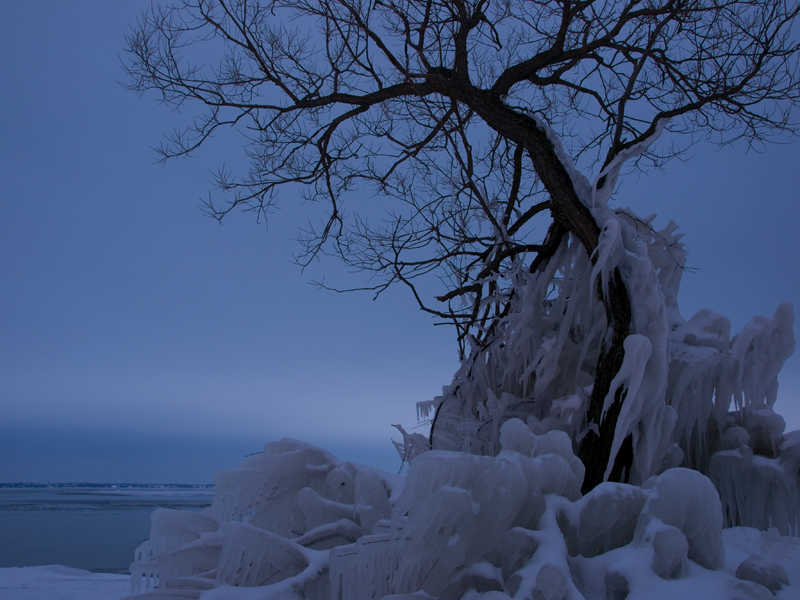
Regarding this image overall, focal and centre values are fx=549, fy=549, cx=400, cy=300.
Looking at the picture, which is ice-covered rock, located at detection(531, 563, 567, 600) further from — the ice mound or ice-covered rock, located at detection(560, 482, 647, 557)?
ice-covered rock, located at detection(560, 482, 647, 557)

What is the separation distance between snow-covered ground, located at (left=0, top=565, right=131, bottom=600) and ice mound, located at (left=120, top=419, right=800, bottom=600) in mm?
2966

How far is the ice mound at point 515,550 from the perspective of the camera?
1671 millimetres

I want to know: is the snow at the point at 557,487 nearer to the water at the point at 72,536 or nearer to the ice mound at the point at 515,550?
the ice mound at the point at 515,550

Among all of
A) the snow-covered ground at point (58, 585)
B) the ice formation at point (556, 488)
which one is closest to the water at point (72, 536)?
the snow-covered ground at point (58, 585)

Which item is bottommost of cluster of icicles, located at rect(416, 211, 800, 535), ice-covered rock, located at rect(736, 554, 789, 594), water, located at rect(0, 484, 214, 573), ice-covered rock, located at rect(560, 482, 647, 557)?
water, located at rect(0, 484, 214, 573)

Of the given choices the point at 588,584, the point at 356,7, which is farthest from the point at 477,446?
the point at 356,7

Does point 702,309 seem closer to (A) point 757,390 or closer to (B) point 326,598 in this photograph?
(A) point 757,390

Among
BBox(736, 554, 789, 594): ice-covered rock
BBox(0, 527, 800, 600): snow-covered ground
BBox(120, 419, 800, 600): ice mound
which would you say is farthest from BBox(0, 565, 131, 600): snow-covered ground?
BBox(736, 554, 789, 594): ice-covered rock

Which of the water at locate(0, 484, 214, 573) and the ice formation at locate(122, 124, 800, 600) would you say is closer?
the ice formation at locate(122, 124, 800, 600)

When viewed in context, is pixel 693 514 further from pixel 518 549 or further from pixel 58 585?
pixel 58 585

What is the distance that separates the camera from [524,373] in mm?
3889

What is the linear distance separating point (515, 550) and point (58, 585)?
5.08 metres

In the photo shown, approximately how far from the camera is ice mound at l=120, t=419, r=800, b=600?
65.8 inches

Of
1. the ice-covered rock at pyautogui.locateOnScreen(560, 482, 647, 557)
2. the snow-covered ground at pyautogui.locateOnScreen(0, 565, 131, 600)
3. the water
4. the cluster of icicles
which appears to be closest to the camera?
the ice-covered rock at pyautogui.locateOnScreen(560, 482, 647, 557)
